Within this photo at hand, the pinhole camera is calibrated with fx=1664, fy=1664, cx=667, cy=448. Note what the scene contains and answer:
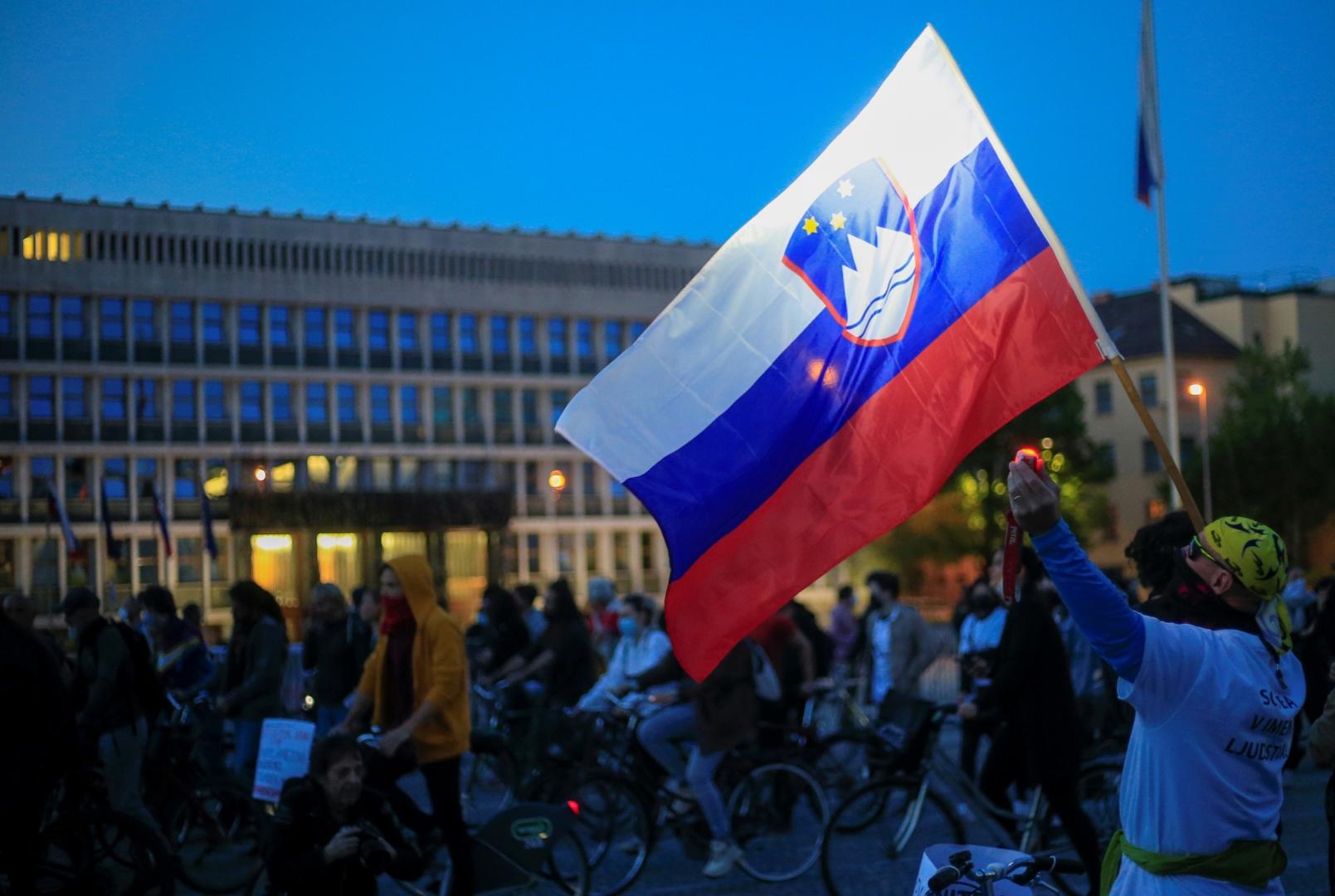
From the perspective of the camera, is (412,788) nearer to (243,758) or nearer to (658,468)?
(243,758)

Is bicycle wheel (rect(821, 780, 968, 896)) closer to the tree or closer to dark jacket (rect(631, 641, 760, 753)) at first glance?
dark jacket (rect(631, 641, 760, 753))

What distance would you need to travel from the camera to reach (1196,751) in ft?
13.6

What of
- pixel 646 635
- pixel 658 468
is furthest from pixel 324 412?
pixel 658 468

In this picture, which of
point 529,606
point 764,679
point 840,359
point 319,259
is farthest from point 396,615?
point 319,259

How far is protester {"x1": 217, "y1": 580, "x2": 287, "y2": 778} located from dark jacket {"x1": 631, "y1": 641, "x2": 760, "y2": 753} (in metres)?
3.15

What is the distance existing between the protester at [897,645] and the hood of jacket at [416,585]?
5393mm

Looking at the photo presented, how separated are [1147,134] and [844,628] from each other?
28.2 ft

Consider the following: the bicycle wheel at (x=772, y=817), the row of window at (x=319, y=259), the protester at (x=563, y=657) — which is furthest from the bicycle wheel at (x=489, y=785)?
the row of window at (x=319, y=259)

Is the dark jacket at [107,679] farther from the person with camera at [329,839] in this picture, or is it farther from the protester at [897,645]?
the protester at [897,645]

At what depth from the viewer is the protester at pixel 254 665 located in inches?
460

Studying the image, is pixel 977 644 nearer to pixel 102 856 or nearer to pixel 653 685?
pixel 653 685

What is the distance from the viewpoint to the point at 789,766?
10.5 m

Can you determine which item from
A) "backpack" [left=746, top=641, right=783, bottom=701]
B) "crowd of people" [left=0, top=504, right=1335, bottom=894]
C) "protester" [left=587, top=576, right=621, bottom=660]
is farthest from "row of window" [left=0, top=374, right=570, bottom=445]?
"backpack" [left=746, top=641, right=783, bottom=701]

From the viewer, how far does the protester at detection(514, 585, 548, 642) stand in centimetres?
1725
